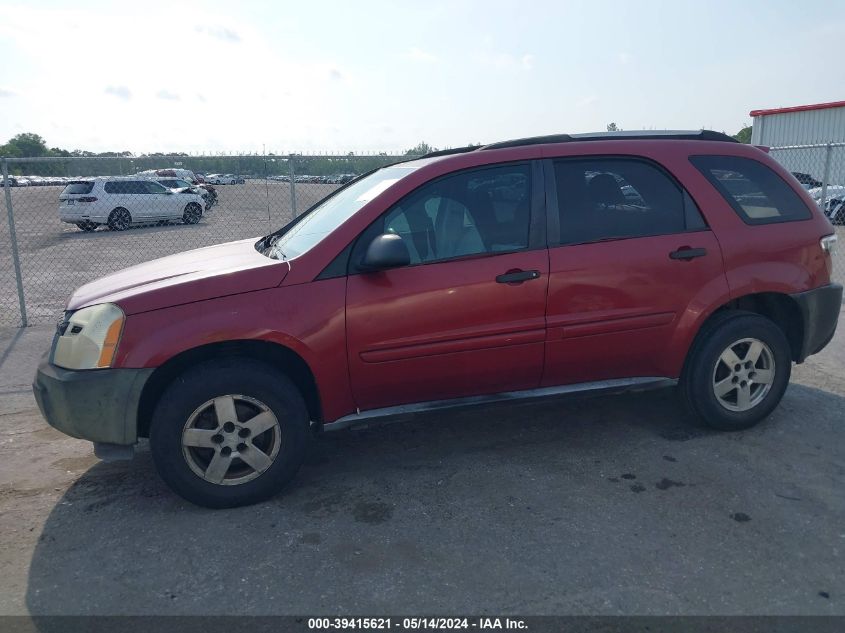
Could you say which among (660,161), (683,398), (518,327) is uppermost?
(660,161)

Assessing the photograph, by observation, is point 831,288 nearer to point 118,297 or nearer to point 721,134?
point 721,134

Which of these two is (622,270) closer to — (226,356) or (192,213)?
(226,356)

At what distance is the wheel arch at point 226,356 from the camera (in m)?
3.74

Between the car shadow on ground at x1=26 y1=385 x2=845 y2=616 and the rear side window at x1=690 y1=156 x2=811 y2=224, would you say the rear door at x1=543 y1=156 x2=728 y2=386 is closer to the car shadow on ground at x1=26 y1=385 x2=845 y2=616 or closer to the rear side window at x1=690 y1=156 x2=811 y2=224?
the rear side window at x1=690 y1=156 x2=811 y2=224

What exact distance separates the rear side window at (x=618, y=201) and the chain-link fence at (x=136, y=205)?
3.99 metres

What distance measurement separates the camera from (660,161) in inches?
176

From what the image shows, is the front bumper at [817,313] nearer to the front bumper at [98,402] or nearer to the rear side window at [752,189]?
the rear side window at [752,189]

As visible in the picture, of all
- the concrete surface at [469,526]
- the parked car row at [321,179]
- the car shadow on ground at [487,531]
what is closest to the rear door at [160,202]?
the parked car row at [321,179]

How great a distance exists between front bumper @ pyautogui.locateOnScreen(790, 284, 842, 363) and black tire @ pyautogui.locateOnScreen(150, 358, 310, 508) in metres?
3.28

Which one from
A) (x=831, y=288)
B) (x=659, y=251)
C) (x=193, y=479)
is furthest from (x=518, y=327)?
(x=831, y=288)

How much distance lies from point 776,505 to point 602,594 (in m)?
1.31

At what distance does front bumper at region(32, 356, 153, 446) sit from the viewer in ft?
11.7

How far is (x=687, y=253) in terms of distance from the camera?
4.34m

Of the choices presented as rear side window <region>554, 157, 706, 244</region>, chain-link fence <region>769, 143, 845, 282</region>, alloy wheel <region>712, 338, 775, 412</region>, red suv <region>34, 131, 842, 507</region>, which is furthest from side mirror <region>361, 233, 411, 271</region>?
chain-link fence <region>769, 143, 845, 282</region>
